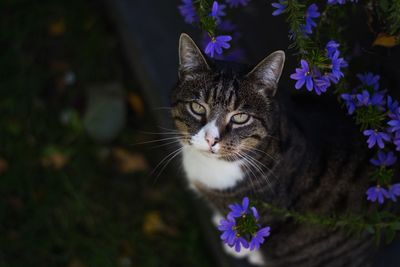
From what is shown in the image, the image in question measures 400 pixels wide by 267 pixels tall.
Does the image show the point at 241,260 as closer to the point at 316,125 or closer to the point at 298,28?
the point at 316,125

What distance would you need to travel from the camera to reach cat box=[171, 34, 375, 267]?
2.00 m

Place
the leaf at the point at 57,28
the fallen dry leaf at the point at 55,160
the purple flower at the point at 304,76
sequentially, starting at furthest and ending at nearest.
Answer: the leaf at the point at 57,28
the fallen dry leaf at the point at 55,160
the purple flower at the point at 304,76

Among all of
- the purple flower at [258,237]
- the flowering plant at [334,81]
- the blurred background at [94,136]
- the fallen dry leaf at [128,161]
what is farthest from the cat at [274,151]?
the fallen dry leaf at [128,161]

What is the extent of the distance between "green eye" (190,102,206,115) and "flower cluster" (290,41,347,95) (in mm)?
401

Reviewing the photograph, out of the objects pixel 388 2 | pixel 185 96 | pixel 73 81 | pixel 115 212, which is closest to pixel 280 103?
pixel 185 96

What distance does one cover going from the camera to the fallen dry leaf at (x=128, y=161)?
3.26m

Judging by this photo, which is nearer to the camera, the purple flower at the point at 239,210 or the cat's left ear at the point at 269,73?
the purple flower at the point at 239,210

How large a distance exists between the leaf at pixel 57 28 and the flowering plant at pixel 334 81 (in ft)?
5.73

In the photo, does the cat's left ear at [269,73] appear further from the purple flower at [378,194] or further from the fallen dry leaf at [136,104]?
the fallen dry leaf at [136,104]

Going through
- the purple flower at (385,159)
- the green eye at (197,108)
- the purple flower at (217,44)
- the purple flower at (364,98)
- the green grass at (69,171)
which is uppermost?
the purple flower at (217,44)

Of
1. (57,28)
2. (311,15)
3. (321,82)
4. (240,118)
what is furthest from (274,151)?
(57,28)

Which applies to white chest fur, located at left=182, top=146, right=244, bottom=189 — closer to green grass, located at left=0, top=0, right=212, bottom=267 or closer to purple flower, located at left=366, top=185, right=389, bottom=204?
purple flower, located at left=366, top=185, right=389, bottom=204

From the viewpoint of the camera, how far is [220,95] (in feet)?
6.54

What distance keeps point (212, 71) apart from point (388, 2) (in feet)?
2.15
